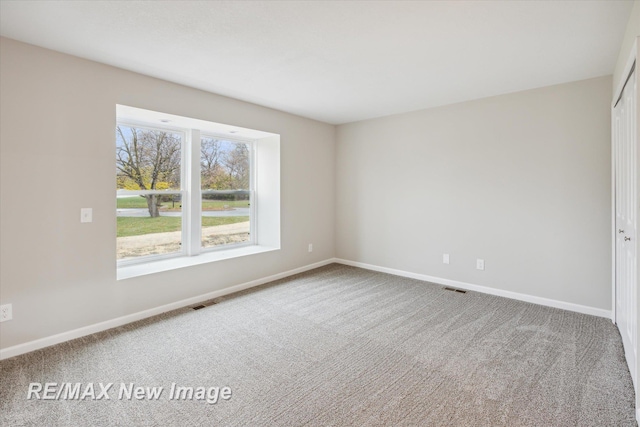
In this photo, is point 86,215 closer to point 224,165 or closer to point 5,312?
point 5,312

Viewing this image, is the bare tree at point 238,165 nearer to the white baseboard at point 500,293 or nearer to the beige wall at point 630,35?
the white baseboard at point 500,293

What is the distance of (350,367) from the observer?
7.59 feet

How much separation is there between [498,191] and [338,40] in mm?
2719

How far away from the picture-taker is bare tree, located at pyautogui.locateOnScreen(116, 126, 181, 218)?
3.52 meters

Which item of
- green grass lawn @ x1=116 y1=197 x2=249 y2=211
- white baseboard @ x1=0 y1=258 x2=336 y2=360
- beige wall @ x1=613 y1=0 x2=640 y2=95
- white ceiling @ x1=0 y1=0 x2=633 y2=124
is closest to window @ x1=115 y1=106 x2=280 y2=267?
green grass lawn @ x1=116 y1=197 x2=249 y2=211

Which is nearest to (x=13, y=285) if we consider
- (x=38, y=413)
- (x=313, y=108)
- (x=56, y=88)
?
(x=38, y=413)

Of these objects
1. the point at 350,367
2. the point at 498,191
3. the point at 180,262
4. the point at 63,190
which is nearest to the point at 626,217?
the point at 498,191

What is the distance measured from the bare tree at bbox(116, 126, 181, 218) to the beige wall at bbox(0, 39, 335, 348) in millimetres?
579

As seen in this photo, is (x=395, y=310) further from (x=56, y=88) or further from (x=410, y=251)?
(x=56, y=88)

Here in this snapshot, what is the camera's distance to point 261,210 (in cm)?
492

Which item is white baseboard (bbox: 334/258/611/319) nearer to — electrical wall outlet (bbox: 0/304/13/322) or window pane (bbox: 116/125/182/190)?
window pane (bbox: 116/125/182/190)

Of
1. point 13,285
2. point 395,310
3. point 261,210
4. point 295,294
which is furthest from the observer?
point 261,210

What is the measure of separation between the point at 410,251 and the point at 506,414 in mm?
2938

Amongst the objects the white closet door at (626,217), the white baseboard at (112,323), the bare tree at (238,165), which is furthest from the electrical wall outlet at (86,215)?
the white closet door at (626,217)
